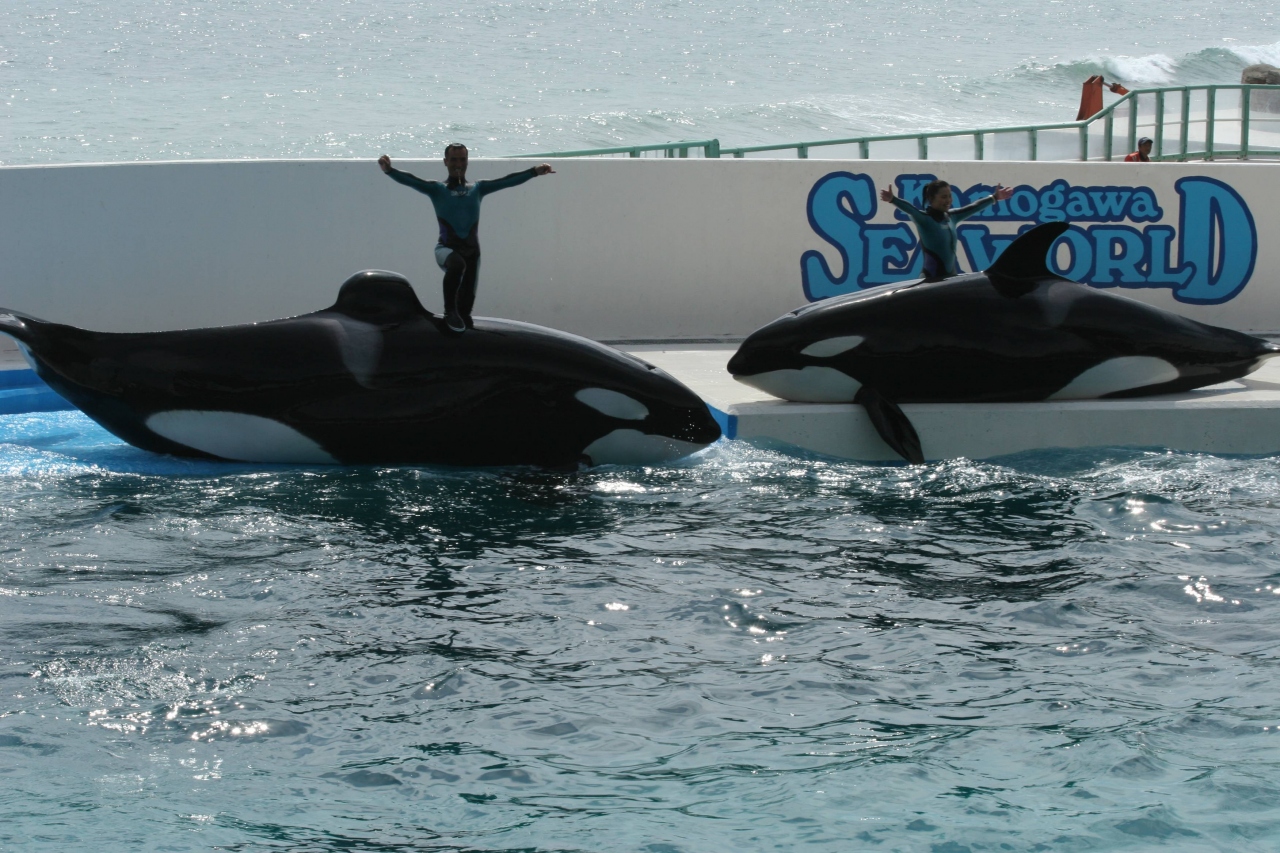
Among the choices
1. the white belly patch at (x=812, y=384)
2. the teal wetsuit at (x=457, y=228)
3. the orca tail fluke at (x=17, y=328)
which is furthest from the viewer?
the teal wetsuit at (x=457, y=228)

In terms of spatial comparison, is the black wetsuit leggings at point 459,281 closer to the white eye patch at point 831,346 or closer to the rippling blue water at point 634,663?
the rippling blue water at point 634,663

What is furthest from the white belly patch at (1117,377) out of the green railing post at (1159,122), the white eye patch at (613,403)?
the green railing post at (1159,122)

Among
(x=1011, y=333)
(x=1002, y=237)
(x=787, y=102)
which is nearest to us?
(x=1011, y=333)

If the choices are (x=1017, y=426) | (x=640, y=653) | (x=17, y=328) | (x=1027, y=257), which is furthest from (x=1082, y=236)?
(x=17, y=328)

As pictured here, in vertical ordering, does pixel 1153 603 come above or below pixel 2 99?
below

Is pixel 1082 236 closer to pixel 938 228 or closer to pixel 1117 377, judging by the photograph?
pixel 938 228

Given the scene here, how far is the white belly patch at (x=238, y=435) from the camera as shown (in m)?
7.50

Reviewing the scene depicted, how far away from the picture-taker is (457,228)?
341 inches

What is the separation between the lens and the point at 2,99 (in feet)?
150

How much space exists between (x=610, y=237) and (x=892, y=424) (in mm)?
4347

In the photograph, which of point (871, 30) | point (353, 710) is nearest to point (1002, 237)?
point (353, 710)

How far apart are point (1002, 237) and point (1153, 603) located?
715 centimetres

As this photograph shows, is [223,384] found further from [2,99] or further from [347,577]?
[2,99]

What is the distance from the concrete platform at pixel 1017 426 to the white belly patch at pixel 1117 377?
0.08 metres
